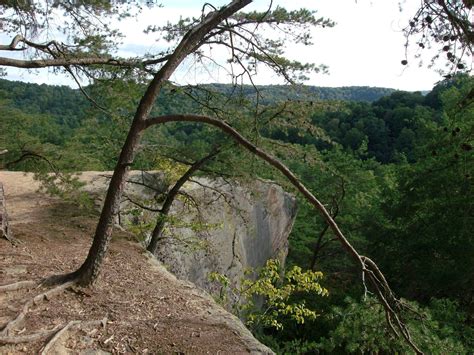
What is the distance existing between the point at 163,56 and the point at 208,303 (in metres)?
3.04

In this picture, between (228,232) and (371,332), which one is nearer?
(371,332)

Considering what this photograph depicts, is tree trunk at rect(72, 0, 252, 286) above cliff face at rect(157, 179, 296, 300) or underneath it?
above

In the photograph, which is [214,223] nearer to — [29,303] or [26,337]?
[29,303]

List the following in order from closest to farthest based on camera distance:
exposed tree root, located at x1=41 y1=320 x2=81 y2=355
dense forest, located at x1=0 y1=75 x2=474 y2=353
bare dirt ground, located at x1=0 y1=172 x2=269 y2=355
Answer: exposed tree root, located at x1=41 y1=320 x2=81 y2=355 → bare dirt ground, located at x1=0 y1=172 x2=269 y2=355 → dense forest, located at x1=0 y1=75 x2=474 y2=353

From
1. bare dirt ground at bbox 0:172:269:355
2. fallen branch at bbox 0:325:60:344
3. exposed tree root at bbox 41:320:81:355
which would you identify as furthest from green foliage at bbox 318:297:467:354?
fallen branch at bbox 0:325:60:344

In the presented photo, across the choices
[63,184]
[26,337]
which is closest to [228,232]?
[63,184]

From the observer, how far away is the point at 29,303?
14.6 ft

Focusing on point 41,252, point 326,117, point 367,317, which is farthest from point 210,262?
point 326,117

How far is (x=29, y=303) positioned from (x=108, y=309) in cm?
76

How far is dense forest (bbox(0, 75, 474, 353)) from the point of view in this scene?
610 centimetres

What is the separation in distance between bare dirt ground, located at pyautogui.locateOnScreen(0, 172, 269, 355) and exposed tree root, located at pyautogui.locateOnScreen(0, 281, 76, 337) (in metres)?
0.01

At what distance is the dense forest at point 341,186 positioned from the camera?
6102 millimetres

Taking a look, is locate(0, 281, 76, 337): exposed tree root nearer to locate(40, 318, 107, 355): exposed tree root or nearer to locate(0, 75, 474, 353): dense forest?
locate(40, 318, 107, 355): exposed tree root

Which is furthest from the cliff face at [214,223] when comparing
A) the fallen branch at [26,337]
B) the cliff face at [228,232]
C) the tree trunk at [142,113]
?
the fallen branch at [26,337]
